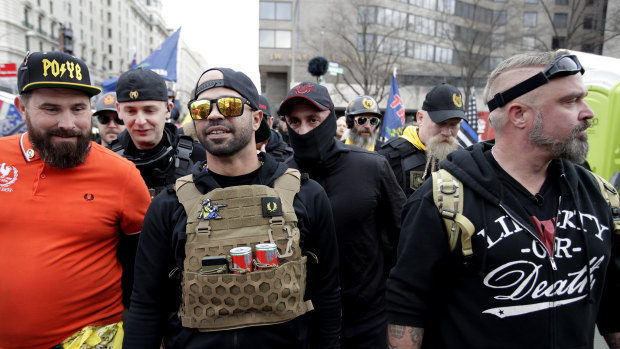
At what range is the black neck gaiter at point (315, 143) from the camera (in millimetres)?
2951

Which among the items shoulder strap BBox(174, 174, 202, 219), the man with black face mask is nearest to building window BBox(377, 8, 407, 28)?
the man with black face mask

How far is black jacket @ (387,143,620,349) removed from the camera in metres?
1.78

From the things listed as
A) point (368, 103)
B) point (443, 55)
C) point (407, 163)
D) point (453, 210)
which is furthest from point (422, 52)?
point (453, 210)

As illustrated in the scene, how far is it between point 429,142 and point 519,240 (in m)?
2.33

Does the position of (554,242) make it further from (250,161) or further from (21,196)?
(21,196)

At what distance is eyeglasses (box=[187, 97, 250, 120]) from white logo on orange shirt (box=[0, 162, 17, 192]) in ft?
3.44

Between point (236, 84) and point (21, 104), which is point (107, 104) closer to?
point (21, 104)

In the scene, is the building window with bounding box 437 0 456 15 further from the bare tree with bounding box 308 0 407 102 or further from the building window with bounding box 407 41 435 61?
the bare tree with bounding box 308 0 407 102

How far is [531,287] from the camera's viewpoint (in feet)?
5.82

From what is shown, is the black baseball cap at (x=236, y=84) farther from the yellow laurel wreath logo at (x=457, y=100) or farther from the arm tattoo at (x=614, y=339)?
the yellow laurel wreath logo at (x=457, y=100)

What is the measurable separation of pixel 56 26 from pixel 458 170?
7066 cm

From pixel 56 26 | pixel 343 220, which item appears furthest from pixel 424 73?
pixel 56 26

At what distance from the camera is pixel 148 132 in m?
3.40

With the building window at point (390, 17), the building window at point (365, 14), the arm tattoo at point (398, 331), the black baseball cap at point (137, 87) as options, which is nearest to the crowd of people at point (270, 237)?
the arm tattoo at point (398, 331)
